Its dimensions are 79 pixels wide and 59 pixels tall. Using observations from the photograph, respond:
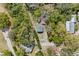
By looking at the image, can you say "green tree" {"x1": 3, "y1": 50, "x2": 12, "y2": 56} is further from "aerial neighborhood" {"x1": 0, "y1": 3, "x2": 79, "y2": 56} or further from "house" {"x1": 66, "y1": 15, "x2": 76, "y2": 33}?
"house" {"x1": 66, "y1": 15, "x2": 76, "y2": 33}

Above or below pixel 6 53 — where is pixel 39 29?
above

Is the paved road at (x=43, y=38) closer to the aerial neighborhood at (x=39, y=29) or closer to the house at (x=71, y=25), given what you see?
the aerial neighborhood at (x=39, y=29)

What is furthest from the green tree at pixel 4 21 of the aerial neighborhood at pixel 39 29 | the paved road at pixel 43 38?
the paved road at pixel 43 38

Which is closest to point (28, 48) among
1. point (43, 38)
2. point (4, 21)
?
point (43, 38)

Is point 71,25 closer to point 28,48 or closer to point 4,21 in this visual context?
point 28,48

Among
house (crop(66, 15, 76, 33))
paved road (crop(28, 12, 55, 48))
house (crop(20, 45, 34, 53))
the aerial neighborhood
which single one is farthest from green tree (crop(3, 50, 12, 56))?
house (crop(66, 15, 76, 33))

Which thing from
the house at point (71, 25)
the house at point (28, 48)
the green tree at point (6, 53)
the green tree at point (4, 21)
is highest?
the green tree at point (4, 21)

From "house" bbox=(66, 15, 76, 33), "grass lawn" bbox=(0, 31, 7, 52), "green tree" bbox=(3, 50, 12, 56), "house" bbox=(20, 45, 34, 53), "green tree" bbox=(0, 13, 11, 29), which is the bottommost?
"green tree" bbox=(3, 50, 12, 56)

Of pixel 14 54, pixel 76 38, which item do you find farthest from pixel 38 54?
pixel 76 38

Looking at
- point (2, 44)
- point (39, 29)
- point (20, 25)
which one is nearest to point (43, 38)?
point (39, 29)

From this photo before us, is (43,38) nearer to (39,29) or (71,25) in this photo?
(39,29)

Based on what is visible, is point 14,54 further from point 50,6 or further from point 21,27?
point 50,6
